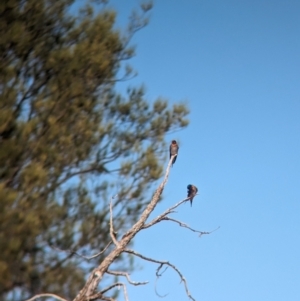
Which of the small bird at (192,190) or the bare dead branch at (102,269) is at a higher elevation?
the small bird at (192,190)

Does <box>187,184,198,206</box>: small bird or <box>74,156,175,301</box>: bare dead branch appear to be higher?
<box>187,184,198,206</box>: small bird

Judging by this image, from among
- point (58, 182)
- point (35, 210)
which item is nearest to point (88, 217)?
point (58, 182)

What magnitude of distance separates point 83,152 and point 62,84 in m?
0.58

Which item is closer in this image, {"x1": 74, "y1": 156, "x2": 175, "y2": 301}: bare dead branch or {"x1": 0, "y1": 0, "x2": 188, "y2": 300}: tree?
{"x1": 74, "y1": 156, "x2": 175, "y2": 301}: bare dead branch

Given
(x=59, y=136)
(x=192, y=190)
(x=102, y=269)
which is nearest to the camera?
(x=102, y=269)

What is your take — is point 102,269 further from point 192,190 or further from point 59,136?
point 59,136

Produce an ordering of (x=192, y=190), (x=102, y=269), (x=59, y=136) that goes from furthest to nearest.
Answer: (x=59, y=136), (x=192, y=190), (x=102, y=269)

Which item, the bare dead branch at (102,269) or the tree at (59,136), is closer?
the bare dead branch at (102,269)

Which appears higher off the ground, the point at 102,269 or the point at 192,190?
the point at 192,190

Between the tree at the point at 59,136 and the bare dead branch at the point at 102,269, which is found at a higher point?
the tree at the point at 59,136

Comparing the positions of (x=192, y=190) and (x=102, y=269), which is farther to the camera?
(x=192, y=190)

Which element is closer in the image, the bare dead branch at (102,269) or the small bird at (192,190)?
the bare dead branch at (102,269)

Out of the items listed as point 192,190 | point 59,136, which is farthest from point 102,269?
point 59,136

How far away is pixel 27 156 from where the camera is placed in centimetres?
534
